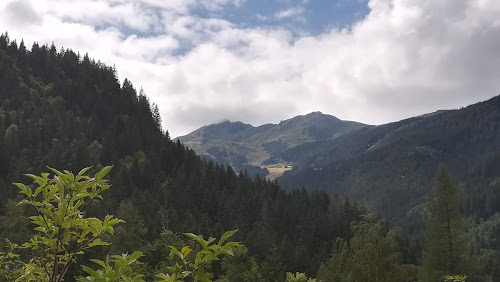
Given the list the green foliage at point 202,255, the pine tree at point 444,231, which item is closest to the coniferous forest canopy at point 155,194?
the pine tree at point 444,231

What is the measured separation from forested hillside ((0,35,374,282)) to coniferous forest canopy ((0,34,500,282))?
17.5 inches

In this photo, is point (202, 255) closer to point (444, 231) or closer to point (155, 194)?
point (444, 231)

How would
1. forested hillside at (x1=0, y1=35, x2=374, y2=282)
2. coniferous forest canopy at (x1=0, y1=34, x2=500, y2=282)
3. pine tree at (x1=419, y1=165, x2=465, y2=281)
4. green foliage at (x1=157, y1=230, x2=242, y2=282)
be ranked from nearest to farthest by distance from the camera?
green foliage at (x1=157, y1=230, x2=242, y2=282), pine tree at (x1=419, y1=165, x2=465, y2=281), coniferous forest canopy at (x1=0, y1=34, x2=500, y2=282), forested hillside at (x1=0, y1=35, x2=374, y2=282)

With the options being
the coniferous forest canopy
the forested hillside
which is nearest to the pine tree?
the coniferous forest canopy

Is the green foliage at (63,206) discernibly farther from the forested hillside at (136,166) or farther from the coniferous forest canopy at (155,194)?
the forested hillside at (136,166)

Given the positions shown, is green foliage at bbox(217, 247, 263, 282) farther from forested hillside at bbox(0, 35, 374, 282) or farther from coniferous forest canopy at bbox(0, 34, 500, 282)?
forested hillside at bbox(0, 35, 374, 282)

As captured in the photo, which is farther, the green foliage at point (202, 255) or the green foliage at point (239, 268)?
the green foliage at point (239, 268)

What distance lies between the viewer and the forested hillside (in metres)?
102

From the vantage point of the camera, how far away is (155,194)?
125750 millimetres

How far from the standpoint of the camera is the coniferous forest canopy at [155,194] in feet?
154

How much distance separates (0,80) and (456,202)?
169 metres

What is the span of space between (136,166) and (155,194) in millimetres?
15146

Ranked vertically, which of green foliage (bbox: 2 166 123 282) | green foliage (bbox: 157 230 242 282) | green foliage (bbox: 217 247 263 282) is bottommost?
green foliage (bbox: 217 247 263 282)

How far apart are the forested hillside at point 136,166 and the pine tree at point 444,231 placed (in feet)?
114
